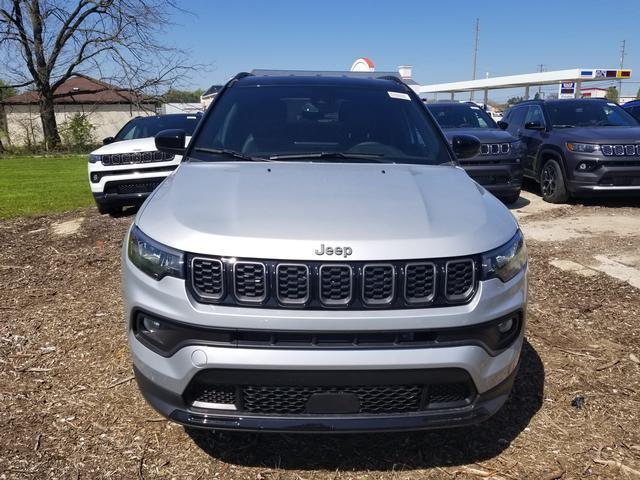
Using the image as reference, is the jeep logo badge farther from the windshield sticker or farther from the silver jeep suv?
the windshield sticker

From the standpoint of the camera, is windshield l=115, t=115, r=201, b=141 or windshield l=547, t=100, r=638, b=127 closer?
windshield l=547, t=100, r=638, b=127

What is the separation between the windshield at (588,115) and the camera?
974 centimetres

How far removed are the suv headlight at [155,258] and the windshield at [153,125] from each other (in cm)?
804

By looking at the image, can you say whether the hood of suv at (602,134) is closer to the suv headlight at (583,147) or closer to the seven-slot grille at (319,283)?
the suv headlight at (583,147)

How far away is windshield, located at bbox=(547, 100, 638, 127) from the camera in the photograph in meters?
9.74

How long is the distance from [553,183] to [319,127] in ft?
23.2

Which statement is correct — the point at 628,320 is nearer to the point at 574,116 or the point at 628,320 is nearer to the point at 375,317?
the point at 375,317

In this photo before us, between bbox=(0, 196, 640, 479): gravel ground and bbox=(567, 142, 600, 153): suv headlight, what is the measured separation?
4.50 meters

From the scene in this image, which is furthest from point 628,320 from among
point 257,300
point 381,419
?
point 257,300

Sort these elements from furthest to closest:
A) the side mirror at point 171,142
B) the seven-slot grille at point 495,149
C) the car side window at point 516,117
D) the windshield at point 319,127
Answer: the car side window at point 516,117 → the seven-slot grille at point 495,149 → the side mirror at point 171,142 → the windshield at point 319,127

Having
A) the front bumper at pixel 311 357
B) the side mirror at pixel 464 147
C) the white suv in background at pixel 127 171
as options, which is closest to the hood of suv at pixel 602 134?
the side mirror at pixel 464 147

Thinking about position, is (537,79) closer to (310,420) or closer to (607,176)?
(607,176)

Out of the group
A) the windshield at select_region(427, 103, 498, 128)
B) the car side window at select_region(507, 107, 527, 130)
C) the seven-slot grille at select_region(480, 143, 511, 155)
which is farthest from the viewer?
the car side window at select_region(507, 107, 527, 130)

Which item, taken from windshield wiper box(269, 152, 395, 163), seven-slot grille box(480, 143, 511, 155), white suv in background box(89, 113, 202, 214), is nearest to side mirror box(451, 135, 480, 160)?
windshield wiper box(269, 152, 395, 163)
